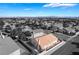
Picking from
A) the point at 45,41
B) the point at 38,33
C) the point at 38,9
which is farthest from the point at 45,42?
the point at 38,9

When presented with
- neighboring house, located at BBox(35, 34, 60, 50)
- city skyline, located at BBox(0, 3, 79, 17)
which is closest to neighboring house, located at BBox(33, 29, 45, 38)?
neighboring house, located at BBox(35, 34, 60, 50)

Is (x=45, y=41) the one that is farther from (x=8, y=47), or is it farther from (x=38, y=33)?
(x=8, y=47)

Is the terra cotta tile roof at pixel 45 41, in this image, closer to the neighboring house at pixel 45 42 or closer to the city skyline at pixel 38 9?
the neighboring house at pixel 45 42

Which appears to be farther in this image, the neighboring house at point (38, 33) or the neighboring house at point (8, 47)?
the neighboring house at point (38, 33)

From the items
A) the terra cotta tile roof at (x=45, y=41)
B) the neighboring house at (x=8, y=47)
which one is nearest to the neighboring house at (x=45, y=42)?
the terra cotta tile roof at (x=45, y=41)

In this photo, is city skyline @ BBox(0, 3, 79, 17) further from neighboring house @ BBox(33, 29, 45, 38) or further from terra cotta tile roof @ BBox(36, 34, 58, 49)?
terra cotta tile roof @ BBox(36, 34, 58, 49)
